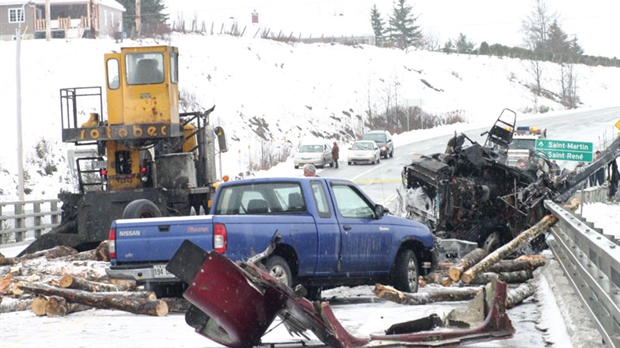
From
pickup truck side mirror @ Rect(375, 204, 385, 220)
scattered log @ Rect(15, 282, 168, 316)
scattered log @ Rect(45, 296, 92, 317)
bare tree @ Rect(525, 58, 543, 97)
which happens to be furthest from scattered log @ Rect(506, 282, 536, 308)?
bare tree @ Rect(525, 58, 543, 97)

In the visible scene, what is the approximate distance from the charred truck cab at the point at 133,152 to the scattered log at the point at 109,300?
8.23 metres

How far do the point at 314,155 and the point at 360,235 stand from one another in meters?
40.2

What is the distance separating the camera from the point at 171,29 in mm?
85750

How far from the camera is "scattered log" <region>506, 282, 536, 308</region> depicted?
37.0 feet

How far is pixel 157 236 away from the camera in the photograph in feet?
37.3

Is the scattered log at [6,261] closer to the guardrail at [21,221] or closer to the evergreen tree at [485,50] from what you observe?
the guardrail at [21,221]

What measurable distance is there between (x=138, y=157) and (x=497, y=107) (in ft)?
254

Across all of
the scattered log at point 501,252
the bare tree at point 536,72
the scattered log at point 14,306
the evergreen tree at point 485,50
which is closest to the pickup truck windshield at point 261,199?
the scattered log at point 501,252

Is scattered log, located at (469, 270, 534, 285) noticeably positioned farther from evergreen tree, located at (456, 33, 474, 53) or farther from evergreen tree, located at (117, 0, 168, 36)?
evergreen tree, located at (456, 33, 474, 53)

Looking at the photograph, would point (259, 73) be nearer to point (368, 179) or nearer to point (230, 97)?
point (230, 97)

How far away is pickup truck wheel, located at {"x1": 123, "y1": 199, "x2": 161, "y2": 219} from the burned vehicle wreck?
5.03 meters

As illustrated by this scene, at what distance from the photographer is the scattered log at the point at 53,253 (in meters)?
19.2

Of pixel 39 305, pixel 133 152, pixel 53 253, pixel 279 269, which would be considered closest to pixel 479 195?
pixel 133 152

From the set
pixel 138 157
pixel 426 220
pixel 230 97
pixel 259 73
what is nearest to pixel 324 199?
pixel 426 220
